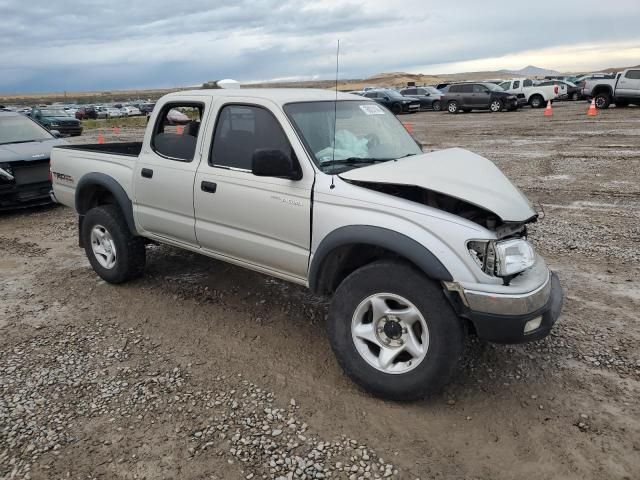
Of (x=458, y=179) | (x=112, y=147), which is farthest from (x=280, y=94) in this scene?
(x=112, y=147)

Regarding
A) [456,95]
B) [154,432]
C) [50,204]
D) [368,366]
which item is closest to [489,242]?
[368,366]

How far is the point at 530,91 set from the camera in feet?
99.5

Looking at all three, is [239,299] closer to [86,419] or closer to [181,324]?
[181,324]

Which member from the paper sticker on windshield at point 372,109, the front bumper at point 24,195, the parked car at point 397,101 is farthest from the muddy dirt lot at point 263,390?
the parked car at point 397,101

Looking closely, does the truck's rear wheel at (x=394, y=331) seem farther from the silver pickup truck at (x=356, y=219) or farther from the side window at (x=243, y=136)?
the side window at (x=243, y=136)

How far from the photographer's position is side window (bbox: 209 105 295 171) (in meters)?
3.93

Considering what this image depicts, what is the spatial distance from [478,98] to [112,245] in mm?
27224

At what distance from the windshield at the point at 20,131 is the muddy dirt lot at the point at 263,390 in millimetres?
4550

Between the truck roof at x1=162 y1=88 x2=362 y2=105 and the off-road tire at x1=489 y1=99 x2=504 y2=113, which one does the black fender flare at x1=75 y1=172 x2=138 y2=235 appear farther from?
the off-road tire at x1=489 y1=99 x2=504 y2=113

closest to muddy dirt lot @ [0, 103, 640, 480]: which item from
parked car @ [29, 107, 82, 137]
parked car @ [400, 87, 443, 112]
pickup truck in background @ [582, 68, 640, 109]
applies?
parked car @ [29, 107, 82, 137]

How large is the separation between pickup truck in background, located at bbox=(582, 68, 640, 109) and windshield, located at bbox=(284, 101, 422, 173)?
77.4 ft

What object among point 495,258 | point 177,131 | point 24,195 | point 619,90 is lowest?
point 24,195

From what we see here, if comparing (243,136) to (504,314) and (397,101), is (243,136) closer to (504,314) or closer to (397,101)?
(504,314)

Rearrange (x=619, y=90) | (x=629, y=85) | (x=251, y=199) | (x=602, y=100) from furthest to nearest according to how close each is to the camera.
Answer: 1. (x=602, y=100)
2. (x=619, y=90)
3. (x=629, y=85)
4. (x=251, y=199)
